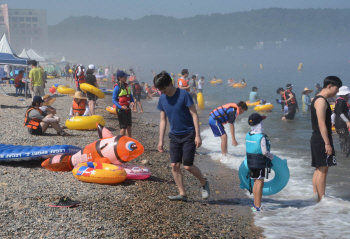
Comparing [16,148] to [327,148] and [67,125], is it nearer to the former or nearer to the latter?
[67,125]

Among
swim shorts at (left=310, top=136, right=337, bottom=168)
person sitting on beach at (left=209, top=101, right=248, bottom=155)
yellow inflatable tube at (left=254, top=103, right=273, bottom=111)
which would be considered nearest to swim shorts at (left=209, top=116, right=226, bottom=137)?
person sitting on beach at (left=209, top=101, right=248, bottom=155)

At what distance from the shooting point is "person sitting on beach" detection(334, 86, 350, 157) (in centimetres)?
649

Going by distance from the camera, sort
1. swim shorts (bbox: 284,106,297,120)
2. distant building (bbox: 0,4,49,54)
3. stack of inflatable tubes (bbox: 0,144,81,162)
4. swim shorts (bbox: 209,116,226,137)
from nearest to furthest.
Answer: stack of inflatable tubes (bbox: 0,144,81,162) < swim shorts (bbox: 209,116,226,137) < swim shorts (bbox: 284,106,297,120) < distant building (bbox: 0,4,49,54)

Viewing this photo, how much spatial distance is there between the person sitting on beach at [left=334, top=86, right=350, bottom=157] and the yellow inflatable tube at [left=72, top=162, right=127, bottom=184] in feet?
13.6

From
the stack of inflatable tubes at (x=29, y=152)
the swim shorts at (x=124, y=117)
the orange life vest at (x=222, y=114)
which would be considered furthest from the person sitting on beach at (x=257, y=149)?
the swim shorts at (x=124, y=117)

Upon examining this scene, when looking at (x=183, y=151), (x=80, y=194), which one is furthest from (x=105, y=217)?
(x=183, y=151)

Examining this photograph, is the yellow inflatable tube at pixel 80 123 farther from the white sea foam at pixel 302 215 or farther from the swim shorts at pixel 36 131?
the white sea foam at pixel 302 215

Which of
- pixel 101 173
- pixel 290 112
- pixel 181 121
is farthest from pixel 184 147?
pixel 290 112

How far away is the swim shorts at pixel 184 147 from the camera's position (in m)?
Answer: 4.42

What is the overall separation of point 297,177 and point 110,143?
3.83 m

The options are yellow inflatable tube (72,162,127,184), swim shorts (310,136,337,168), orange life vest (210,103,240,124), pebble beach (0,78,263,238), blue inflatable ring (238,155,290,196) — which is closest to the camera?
pebble beach (0,78,263,238)

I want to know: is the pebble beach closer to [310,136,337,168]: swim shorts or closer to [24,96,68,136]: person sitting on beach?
[310,136,337,168]: swim shorts

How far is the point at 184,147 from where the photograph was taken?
445 cm

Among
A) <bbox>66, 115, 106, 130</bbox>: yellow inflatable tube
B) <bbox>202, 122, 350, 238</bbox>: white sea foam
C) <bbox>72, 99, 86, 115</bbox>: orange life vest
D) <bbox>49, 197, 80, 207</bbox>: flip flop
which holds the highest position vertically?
<bbox>72, 99, 86, 115</bbox>: orange life vest
